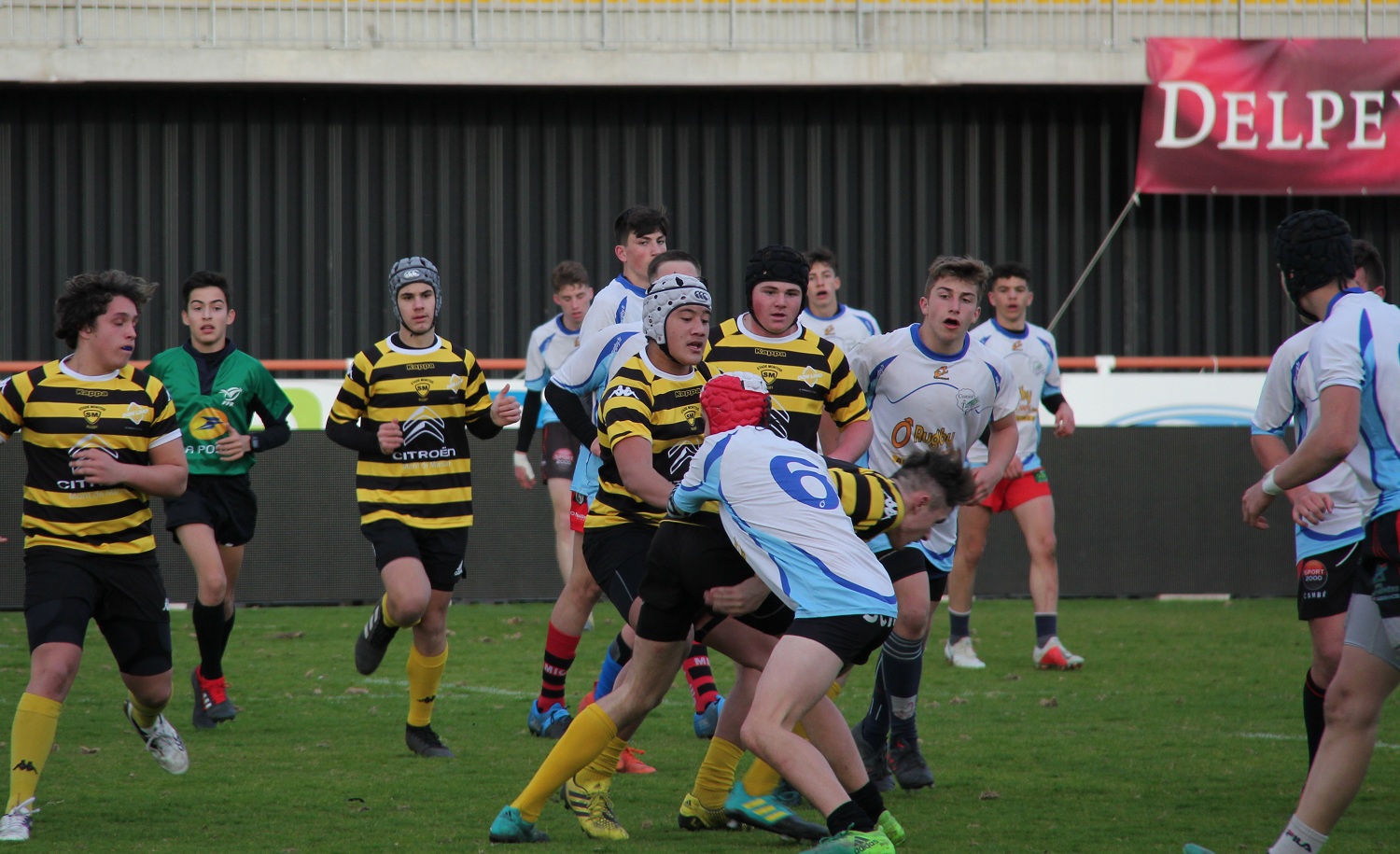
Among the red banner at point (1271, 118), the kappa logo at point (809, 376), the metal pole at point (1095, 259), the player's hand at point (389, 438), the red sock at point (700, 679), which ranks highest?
the red banner at point (1271, 118)

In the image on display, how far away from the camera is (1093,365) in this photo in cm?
1420

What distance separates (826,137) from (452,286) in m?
4.12

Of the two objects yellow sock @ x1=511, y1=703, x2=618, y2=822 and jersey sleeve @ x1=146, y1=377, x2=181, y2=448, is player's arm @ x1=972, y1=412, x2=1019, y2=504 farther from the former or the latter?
jersey sleeve @ x1=146, y1=377, x2=181, y2=448

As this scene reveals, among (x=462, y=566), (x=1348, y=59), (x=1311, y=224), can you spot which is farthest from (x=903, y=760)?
(x=1348, y=59)

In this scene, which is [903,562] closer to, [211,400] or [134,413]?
[134,413]

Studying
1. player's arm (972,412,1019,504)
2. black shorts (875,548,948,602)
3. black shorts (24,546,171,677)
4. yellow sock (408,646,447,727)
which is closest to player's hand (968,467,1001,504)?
player's arm (972,412,1019,504)

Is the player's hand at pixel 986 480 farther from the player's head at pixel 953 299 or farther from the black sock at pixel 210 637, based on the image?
the black sock at pixel 210 637

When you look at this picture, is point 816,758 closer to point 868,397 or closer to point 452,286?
point 868,397

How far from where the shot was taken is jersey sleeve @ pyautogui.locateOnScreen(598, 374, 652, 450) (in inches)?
215

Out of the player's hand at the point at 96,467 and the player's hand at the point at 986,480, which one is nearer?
the player's hand at the point at 96,467

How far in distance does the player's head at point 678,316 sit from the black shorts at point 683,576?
0.87 meters

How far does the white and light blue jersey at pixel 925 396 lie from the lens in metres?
6.46

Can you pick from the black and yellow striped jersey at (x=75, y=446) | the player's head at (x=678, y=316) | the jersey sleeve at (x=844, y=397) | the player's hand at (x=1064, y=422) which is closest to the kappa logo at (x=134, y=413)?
the black and yellow striped jersey at (x=75, y=446)

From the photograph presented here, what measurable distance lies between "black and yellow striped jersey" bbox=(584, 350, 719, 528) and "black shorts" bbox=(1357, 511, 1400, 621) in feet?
7.19
